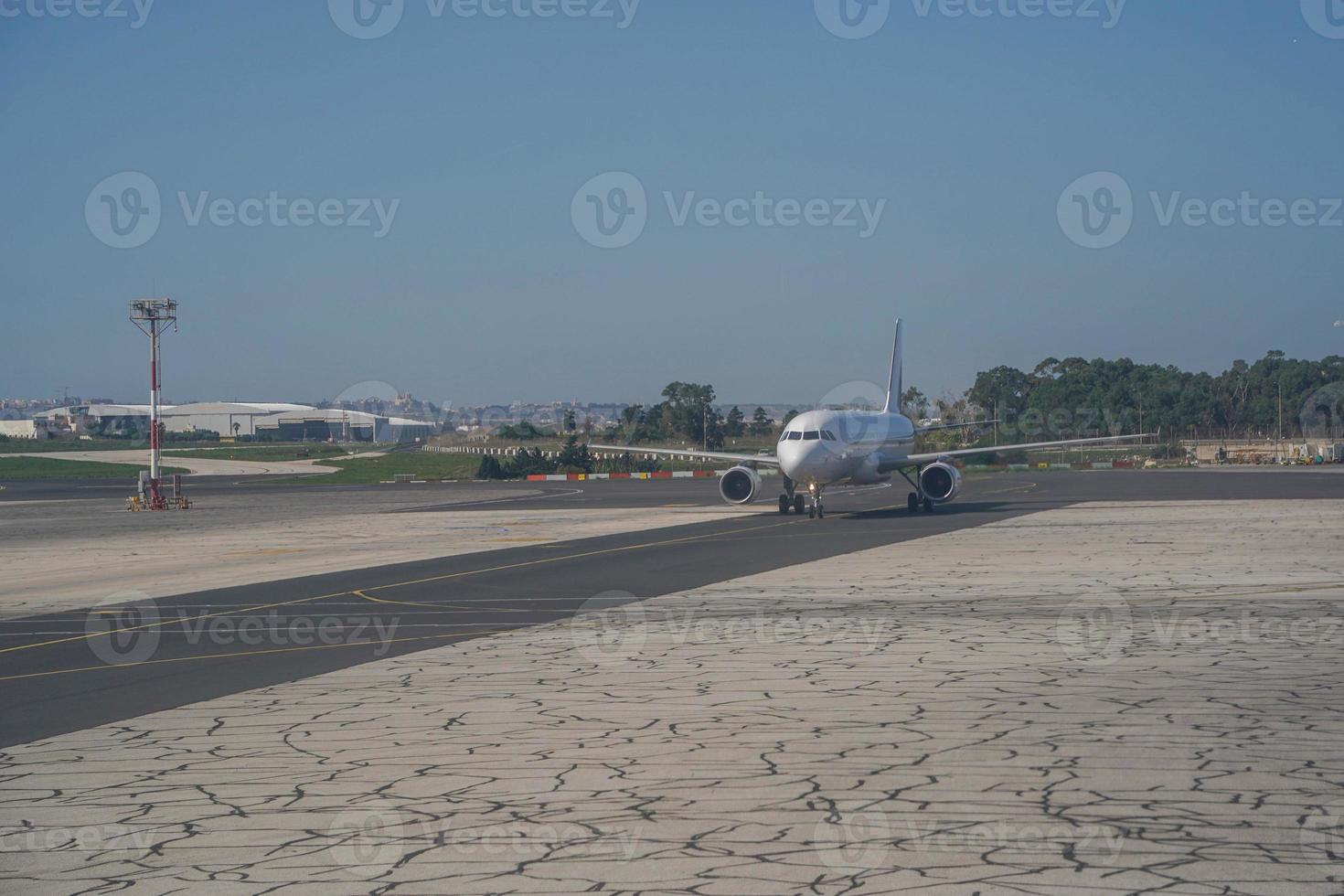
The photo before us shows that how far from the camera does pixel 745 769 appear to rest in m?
8.68

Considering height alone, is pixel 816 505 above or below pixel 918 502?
above

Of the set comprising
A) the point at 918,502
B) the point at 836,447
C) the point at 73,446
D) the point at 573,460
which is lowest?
the point at 918,502

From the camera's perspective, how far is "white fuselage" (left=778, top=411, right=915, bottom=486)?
39094mm

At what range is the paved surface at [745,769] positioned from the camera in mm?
6688

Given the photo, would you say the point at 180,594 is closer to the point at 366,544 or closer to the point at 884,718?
the point at 366,544

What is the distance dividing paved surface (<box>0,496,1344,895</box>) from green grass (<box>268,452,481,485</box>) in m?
64.4

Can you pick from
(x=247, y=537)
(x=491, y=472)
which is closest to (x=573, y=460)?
(x=491, y=472)

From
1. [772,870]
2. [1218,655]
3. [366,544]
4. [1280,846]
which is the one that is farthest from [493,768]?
[366,544]

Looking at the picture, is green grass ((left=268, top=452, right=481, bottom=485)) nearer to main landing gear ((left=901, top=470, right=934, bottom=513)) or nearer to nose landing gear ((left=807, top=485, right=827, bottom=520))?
main landing gear ((left=901, top=470, right=934, bottom=513))

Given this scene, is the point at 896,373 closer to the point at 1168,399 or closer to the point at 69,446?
the point at 1168,399

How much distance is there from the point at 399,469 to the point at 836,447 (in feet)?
188

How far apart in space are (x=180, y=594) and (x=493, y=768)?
14.5 m

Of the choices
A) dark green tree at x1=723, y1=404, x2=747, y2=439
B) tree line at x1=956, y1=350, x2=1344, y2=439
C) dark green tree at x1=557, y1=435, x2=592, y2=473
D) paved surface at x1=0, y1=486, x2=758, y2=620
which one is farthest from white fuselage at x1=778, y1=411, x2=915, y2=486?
tree line at x1=956, y1=350, x2=1344, y2=439

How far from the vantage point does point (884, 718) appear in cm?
1016
